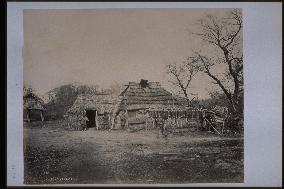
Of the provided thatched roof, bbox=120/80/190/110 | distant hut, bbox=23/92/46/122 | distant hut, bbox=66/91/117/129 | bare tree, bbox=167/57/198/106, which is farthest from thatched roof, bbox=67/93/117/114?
bare tree, bbox=167/57/198/106

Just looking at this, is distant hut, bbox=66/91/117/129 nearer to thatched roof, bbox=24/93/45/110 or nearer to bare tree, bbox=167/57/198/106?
thatched roof, bbox=24/93/45/110

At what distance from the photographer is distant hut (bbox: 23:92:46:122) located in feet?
11.0

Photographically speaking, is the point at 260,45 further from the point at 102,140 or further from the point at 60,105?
the point at 60,105

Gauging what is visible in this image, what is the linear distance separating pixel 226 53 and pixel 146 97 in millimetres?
901

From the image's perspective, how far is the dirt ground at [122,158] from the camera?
11.0 ft

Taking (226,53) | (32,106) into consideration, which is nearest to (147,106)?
(226,53)

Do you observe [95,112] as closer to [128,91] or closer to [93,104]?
[93,104]

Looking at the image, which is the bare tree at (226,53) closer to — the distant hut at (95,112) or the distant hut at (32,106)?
the distant hut at (95,112)

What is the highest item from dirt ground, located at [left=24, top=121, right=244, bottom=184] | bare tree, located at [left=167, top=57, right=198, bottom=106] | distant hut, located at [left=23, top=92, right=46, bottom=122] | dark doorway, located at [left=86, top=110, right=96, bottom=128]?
bare tree, located at [left=167, top=57, right=198, bottom=106]

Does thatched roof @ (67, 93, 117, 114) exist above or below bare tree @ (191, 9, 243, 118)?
below

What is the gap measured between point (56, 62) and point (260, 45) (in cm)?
197

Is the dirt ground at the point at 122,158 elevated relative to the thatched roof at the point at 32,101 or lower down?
lower down

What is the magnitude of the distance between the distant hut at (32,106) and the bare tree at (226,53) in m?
1.56

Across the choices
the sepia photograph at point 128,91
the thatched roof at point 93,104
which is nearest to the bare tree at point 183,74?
the sepia photograph at point 128,91
